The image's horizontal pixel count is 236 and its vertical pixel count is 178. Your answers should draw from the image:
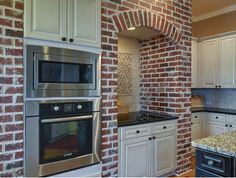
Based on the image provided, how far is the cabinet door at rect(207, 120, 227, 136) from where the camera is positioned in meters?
3.83

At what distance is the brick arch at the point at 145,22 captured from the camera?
2387 mm

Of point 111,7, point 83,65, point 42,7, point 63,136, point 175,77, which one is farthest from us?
point 175,77

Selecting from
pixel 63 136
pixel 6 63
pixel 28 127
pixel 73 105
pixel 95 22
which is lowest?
pixel 63 136

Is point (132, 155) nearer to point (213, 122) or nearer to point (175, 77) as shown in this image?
point (175, 77)

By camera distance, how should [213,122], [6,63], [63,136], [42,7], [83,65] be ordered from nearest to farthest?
1. [6,63]
2. [42,7]
3. [63,136]
4. [83,65]
5. [213,122]

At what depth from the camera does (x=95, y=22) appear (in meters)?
2.14

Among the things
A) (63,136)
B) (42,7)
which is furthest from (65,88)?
(42,7)

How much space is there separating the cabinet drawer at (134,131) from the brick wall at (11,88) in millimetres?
1165

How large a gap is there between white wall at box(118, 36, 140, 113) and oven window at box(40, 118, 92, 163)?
1.34 metres

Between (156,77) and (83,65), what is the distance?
1636mm

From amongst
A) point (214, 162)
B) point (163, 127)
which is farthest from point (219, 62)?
point (214, 162)

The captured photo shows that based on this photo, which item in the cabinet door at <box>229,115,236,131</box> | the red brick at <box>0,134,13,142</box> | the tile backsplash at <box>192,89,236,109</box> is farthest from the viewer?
the tile backsplash at <box>192,89,236,109</box>

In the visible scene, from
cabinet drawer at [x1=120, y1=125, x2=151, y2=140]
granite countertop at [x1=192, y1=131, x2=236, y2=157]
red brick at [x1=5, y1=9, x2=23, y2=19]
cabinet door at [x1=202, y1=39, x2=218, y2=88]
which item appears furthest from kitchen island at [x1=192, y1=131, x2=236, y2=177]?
cabinet door at [x1=202, y1=39, x2=218, y2=88]

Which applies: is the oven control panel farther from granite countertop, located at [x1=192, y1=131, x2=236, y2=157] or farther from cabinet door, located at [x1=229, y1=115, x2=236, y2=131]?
cabinet door, located at [x1=229, y1=115, x2=236, y2=131]
